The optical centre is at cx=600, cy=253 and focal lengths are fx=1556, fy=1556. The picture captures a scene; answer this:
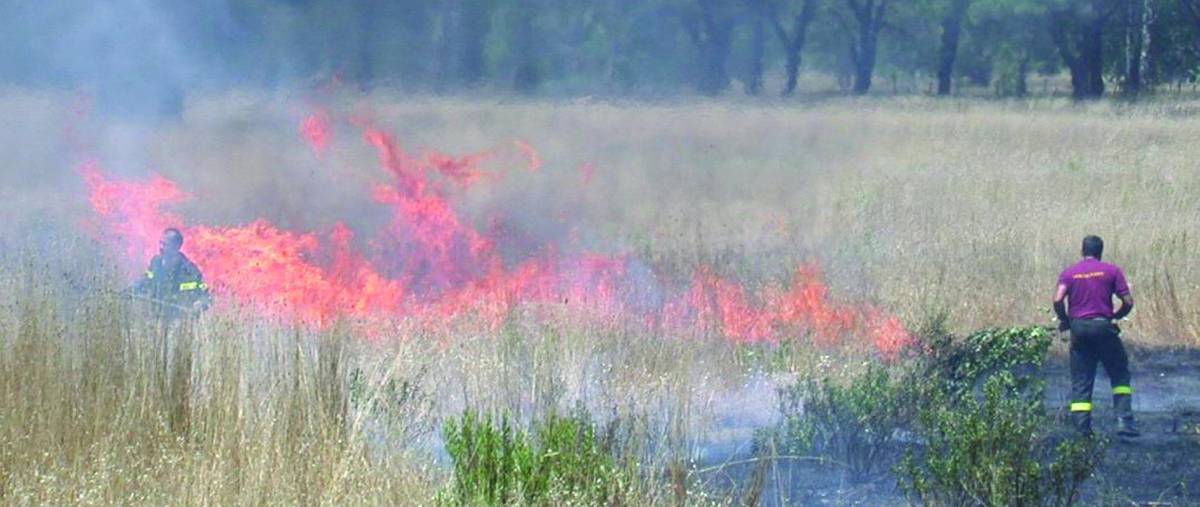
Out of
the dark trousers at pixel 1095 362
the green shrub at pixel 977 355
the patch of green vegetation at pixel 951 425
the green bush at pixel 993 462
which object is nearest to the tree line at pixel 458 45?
the patch of green vegetation at pixel 951 425

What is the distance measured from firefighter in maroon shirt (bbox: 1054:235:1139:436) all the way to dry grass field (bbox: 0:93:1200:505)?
1.46m

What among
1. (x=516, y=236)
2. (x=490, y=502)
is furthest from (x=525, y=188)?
→ (x=490, y=502)

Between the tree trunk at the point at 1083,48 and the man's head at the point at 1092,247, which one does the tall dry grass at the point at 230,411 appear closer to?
the man's head at the point at 1092,247

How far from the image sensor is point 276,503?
243 inches

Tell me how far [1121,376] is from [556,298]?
14.9 feet

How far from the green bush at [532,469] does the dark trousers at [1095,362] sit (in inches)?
202

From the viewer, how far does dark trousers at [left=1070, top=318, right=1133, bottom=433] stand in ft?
34.7

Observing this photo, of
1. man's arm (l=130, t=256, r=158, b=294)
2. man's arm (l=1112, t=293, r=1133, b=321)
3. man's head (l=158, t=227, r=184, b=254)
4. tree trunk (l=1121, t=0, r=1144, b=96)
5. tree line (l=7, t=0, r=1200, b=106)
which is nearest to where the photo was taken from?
man's arm (l=130, t=256, r=158, b=294)

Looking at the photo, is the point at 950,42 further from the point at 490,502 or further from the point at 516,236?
the point at 490,502

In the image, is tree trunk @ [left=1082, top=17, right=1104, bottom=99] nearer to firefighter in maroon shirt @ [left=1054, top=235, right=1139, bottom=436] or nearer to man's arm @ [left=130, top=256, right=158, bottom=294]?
firefighter in maroon shirt @ [left=1054, top=235, right=1139, bottom=436]

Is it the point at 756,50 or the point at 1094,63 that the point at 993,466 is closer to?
the point at 756,50

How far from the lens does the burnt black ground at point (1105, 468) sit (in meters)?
8.02

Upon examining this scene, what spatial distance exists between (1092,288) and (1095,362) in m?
0.52

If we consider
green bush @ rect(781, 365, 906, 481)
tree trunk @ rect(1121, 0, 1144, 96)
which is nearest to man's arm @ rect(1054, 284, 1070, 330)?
green bush @ rect(781, 365, 906, 481)
